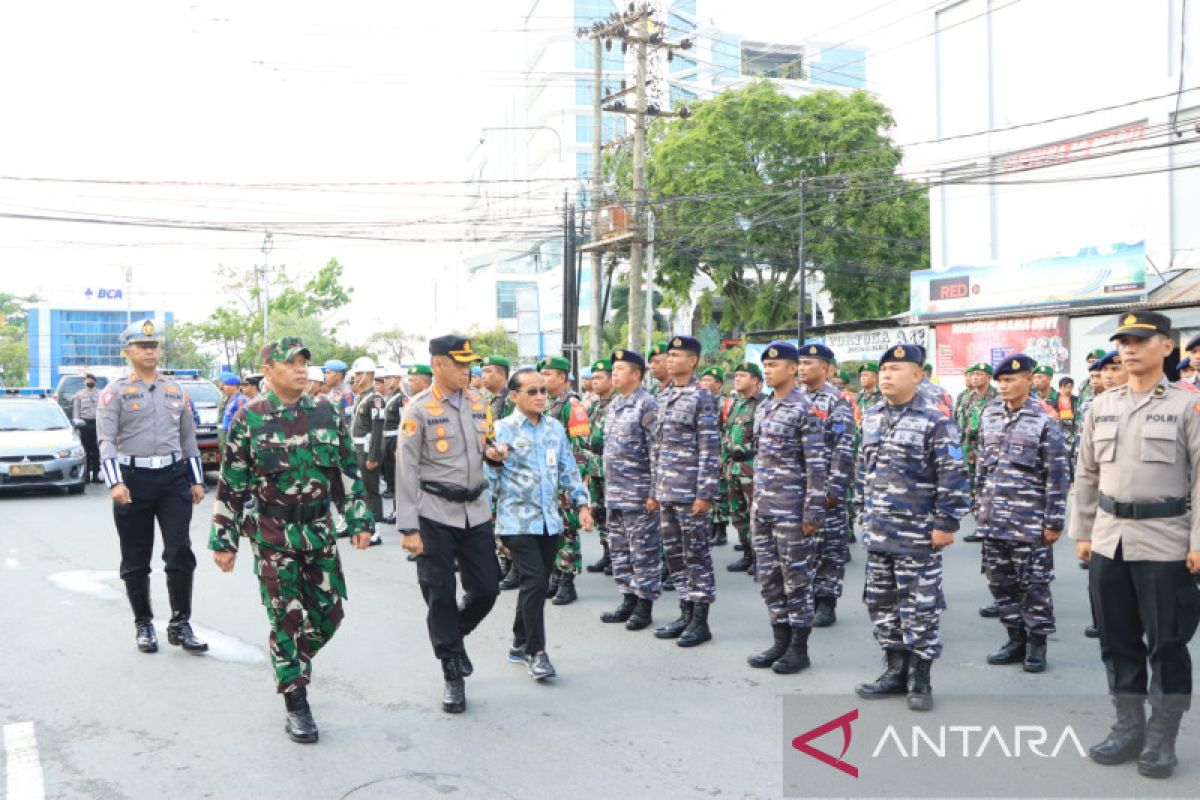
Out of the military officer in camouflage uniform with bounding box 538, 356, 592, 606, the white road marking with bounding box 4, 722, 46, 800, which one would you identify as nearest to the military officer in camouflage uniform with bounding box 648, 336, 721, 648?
the military officer in camouflage uniform with bounding box 538, 356, 592, 606

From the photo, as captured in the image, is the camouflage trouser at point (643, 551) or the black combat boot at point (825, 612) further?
the black combat boot at point (825, 612)

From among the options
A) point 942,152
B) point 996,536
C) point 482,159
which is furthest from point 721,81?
point 996,536

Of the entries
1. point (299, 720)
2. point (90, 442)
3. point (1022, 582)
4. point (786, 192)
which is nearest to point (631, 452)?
point (1022, 582)

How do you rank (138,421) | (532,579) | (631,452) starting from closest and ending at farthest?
1. (532,579)
2. (138,421)
3. (631,452)

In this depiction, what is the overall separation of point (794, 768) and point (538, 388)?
8.57 ft

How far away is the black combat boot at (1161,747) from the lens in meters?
4.22

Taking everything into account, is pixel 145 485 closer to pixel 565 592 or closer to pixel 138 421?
pixel 138 421

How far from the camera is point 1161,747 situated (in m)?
4.27

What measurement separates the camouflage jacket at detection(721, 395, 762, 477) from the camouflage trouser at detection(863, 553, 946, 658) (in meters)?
3.89

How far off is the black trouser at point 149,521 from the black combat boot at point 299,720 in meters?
1.96

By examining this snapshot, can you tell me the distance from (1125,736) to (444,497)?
352cm

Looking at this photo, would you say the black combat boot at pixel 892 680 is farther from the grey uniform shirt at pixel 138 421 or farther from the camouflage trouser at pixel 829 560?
the grey uniform shirt at pixel 138 421

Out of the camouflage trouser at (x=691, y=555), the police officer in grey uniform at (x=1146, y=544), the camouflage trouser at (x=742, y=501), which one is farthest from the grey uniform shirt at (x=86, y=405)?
the police officer in grey uniform at (x=1146, y=544)

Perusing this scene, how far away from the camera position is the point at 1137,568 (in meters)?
4.37
